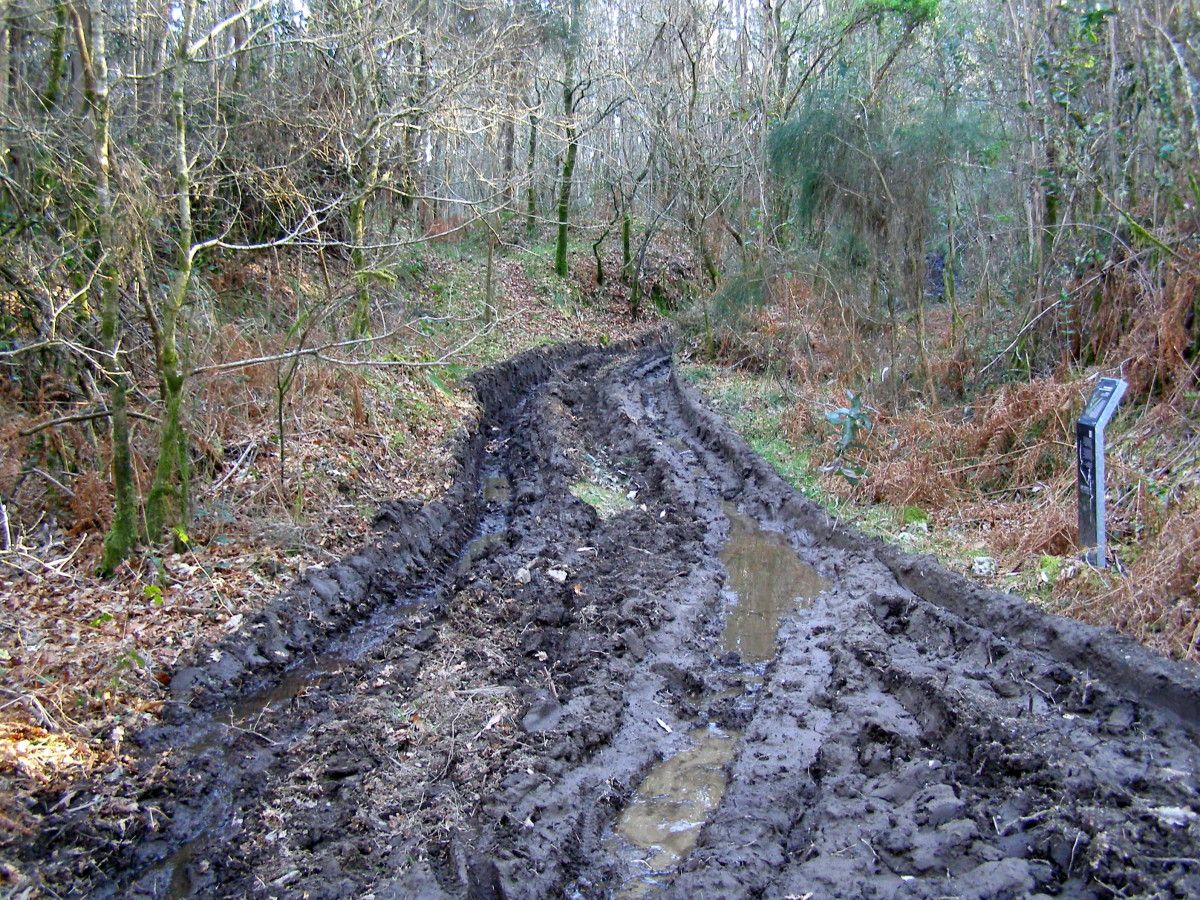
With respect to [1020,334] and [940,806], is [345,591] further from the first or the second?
[1020,334]

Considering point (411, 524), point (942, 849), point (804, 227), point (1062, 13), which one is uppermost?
point (1062, 13)

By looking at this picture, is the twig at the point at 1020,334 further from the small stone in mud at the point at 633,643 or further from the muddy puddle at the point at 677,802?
the muddy puddle at the point at 677,802

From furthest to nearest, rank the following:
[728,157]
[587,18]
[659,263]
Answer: [659,263]
[587,18]
[728,157]

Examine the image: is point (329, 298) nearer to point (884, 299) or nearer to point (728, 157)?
point (884, 299)

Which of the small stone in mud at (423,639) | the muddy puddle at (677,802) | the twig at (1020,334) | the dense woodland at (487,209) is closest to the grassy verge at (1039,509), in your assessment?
the dense woodland at (487,209)

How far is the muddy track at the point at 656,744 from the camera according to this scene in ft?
15.3

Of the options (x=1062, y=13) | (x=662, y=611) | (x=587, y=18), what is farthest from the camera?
(x=587, y=18)

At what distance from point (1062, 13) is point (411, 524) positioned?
10.7 m

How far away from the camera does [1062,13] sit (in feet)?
37.5

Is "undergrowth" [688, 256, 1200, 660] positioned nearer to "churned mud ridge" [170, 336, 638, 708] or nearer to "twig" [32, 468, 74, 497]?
"churned mud ridge" [170, 336, 638, 708]

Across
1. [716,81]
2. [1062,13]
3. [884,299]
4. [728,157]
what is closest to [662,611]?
[884,299]

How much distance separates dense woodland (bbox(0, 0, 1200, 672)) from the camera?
8117 millimetres

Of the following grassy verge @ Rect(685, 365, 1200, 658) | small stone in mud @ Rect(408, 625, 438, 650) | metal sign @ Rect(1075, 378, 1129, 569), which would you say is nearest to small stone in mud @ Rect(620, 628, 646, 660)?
small stone in mud @ Rect(408, 625, 438, 650)

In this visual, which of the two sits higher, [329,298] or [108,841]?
[329,298]
